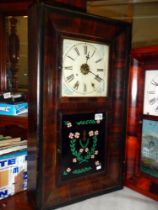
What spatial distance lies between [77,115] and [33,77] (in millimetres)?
243

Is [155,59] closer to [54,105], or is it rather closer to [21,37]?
[54,105]

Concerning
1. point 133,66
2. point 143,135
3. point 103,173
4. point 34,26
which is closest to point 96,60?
point 133,66

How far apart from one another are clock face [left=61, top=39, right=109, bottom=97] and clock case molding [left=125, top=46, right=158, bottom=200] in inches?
5.7

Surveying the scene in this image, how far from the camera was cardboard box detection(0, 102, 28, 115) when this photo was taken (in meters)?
1.00

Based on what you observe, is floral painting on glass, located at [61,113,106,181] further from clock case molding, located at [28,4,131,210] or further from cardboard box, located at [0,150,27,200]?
cardboard box, located at [0,150,27,200]

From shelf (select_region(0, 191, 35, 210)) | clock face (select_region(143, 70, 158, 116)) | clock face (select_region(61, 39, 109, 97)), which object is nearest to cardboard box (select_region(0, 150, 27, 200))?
shelf (select_region(0, 191, 35, 210))

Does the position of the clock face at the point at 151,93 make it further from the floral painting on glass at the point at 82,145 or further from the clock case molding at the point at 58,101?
the floral painting on glass at the point at 82,145

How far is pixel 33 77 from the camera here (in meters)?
0.90

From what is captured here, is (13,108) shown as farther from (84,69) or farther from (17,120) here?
(84,69)

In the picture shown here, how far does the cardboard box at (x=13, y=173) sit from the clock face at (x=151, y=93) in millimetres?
618

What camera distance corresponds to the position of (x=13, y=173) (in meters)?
1.05

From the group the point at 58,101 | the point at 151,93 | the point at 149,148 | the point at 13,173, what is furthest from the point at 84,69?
the point at 13,173

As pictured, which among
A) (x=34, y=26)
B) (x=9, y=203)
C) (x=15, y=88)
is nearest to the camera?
(x=34, y=26)

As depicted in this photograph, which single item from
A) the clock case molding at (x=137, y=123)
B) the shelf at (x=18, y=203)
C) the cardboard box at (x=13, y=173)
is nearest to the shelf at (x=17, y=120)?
the cardboard box at (x=13, y=173)
